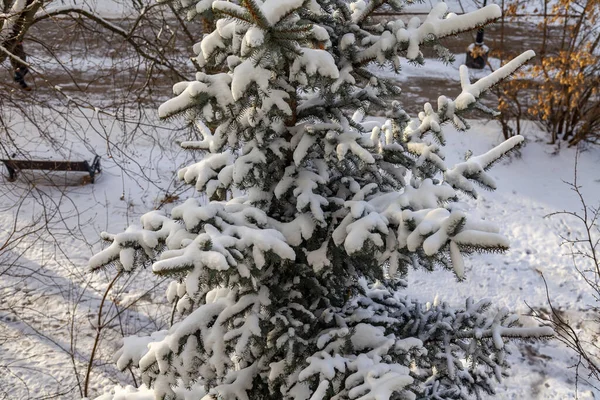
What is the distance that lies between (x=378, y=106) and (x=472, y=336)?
5.35 feet

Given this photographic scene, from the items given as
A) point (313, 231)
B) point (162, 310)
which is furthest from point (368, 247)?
point (162, 310)

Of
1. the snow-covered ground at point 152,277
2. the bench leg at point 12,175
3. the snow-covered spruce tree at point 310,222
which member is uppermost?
the snow-covered spruce tree at point 310,222

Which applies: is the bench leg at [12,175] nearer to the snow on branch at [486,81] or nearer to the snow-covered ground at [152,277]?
the snow-covered ground at [152,277]

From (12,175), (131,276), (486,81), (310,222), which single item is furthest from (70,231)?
(486,81)

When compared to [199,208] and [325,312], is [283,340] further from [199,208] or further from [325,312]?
[199,208]

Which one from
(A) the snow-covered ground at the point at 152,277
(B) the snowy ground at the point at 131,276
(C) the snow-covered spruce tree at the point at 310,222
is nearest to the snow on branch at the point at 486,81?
(C) the snow-covered spruce tree at the point at 310,222

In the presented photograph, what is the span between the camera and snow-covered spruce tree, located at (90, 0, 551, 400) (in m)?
2.23

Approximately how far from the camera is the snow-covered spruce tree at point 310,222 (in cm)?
223

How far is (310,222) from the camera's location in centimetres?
289

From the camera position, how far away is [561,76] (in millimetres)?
9094

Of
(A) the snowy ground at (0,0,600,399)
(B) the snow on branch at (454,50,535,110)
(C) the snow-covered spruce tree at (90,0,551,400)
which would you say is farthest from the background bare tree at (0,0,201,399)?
(B) the snow on branch at (454,50,535,110)

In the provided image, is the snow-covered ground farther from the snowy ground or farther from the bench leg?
the bench leg

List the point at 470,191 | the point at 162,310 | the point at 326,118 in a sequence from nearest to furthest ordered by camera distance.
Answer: the point at 470,191, the point at 326,118, the point at 162,310

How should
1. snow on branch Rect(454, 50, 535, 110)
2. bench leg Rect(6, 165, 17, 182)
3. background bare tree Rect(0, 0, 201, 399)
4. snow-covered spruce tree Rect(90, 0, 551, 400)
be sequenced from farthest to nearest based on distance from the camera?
1. bench leg Rect(6, 165, 17, 182)
2. background bare tree Rect(0, 0, 201, 399)
3. snow on branch Rect(454, 50, 535, 110)
4. snow-covered spruce tree Rect(90, 0, 551, 400)
